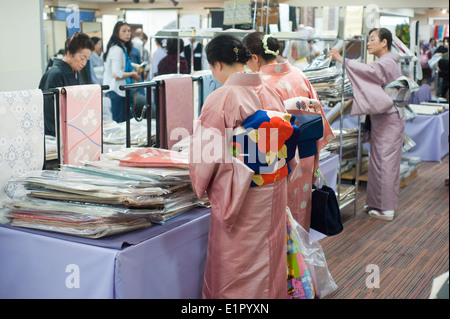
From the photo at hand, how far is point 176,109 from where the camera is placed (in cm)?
277

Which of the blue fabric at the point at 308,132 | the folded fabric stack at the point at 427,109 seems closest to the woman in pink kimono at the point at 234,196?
the blue fabric at the point at 308,132

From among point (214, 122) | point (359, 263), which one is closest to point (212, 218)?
point (214, 122)

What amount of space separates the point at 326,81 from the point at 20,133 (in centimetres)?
231

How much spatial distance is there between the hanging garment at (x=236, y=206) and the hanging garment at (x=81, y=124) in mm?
511

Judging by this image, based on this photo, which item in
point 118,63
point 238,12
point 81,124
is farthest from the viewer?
point 118,63

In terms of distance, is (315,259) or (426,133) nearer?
(315,259)

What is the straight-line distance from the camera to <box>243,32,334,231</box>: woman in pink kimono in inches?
114

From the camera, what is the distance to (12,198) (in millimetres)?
2166

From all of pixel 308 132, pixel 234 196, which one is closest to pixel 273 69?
pixel 308 132

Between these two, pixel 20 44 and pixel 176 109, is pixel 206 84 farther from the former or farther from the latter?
pixel 20 44

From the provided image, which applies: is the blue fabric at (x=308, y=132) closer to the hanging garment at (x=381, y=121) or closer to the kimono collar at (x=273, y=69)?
the kimono collar at (x=273, y=69)

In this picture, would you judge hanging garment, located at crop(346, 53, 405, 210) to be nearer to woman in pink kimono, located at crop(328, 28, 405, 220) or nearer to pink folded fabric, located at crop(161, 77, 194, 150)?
woman in pink kimono, located at crop(328, 28, 405, 220)

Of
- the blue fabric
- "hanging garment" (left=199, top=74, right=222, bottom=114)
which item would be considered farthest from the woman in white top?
the blue fabric

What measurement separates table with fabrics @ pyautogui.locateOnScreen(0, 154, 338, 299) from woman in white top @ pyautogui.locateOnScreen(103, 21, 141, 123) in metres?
3.68
